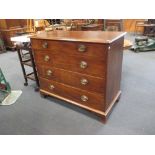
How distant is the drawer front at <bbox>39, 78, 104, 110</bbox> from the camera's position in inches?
63.1

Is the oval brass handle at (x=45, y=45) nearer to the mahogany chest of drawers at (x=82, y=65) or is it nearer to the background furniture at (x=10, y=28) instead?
the mahogany chest of drawers at (x=82, y=65)

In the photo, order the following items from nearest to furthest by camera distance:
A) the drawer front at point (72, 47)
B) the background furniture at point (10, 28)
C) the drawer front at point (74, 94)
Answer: the drawer front at point (72, 47)
the drawer front at point (74, 94)
the background furniture at point (10, 28)

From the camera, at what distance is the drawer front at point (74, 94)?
1604mm

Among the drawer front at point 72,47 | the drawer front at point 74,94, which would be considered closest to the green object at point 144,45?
the drawer front at point 74,94

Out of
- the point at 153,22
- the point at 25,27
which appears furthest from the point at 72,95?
the point at 153,22

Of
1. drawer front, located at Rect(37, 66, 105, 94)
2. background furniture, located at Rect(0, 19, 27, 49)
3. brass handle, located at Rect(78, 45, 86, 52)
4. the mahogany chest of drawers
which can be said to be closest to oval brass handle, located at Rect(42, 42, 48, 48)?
the mahogany chest of drawers

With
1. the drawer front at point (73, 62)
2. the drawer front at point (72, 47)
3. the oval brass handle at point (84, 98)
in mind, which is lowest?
the oval brass handle at point (84, 98)

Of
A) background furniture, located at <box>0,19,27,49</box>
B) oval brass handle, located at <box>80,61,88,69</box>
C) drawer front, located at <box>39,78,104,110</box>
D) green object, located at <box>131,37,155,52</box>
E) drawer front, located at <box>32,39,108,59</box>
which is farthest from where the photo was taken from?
background furniture, located at <box>0,19,27,49</box>

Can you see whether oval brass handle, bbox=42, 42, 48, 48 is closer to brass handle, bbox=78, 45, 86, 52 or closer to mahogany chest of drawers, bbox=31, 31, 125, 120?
mahogany chest of drawers, bbox=31, 31, 125, 120

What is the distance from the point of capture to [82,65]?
151cm

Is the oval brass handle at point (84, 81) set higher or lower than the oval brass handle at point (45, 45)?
lower

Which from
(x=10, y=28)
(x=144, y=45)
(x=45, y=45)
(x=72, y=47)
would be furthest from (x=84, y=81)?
(x=10, y=28)

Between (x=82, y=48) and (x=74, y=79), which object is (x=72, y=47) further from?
(x=74, y=79)

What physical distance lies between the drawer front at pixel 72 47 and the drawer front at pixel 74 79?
0.24m
